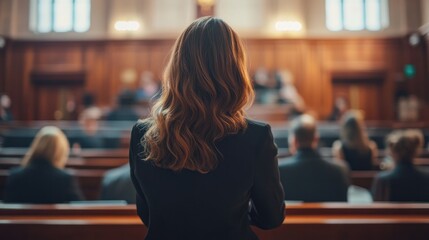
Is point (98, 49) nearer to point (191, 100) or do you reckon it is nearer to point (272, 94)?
point (272, 94)

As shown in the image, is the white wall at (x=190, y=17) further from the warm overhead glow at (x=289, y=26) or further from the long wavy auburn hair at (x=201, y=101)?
the long wavy auburn hair at (x=201, y=101)

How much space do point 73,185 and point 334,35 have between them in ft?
36.4

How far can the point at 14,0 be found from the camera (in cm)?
1287

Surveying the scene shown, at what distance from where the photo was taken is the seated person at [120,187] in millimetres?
2885

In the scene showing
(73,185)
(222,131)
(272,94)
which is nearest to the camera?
(222,131)

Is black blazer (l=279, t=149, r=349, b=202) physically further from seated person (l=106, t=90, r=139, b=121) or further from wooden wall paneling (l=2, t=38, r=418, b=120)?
wooden wall paneling (l=2, t=38, r=418, b=120)

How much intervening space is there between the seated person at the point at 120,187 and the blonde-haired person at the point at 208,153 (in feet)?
5.20

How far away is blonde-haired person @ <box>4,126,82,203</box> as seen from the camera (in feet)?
9.33

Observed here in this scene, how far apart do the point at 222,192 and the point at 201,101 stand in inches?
11.1

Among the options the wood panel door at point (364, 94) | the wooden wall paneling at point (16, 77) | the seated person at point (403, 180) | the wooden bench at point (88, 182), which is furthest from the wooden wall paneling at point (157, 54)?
the seated person at point (403, 180)

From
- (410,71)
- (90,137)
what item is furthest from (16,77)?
(410,71)

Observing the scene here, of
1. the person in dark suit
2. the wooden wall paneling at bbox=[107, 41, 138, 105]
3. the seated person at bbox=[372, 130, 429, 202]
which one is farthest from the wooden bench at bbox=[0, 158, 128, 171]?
the wooden wall paneling at bbox=[107, 41, 138, 105]

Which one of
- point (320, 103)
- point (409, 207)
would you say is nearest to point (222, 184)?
point (409, 207)

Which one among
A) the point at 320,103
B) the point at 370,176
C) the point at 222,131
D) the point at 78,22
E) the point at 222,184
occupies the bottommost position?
the point at 370,176
